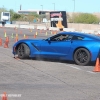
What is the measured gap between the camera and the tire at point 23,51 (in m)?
14.8

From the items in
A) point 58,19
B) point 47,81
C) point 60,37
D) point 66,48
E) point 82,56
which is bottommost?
point 47,81

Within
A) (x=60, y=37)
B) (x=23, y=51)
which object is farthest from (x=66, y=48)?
(x=23, y=51)

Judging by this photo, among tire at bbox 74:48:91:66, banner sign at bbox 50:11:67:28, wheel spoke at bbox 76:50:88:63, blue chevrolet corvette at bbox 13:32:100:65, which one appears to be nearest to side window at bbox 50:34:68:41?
blue chevrolet corvette at bbox 13:32:100:65

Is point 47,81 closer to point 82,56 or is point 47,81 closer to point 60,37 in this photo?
point 82,56

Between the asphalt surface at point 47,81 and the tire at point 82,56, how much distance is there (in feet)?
0.73

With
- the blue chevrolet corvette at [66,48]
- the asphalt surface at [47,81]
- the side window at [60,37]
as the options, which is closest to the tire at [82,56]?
the blue chevrolet corvette at [66,48]

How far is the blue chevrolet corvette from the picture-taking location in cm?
1350

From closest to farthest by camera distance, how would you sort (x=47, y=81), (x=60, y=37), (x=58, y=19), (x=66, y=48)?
1. (x=47, y=81)
2. (x=66, y=48)
3. (x=60, y=37)
4. (x=58, y=19)

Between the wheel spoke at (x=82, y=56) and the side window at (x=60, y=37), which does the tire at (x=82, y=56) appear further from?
the side window at (x=60, y=37)

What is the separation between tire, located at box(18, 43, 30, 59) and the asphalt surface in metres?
0.51

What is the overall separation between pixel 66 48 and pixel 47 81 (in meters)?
4.23

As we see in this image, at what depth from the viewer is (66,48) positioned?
1408 centimetres

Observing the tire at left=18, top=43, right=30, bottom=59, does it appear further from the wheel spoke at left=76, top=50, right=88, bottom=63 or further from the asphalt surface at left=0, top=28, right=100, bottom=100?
the wheel spoke at left=76, top=50, right=88, bottom=63

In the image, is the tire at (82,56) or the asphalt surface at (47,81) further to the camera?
the tire at (82,56)
